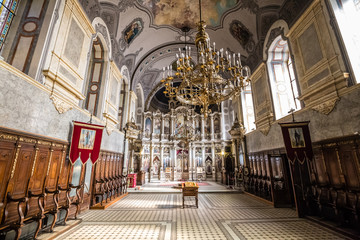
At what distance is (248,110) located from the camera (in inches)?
486

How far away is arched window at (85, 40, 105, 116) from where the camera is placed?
27.8 feet

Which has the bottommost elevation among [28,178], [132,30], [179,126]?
[28,178]

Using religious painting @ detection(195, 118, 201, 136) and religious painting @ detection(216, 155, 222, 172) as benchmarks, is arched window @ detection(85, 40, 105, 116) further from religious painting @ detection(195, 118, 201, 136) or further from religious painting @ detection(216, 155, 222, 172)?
religious painting @ detection(216, 155, 222, 172)

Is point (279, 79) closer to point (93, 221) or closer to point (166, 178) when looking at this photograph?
point (93, 221)

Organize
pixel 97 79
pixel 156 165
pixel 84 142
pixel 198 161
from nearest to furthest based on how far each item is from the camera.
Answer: pixel 84 142 < pixel 97 79 < pixel 156 165 < pixel 198 161

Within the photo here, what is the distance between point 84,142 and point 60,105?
4.67 ft

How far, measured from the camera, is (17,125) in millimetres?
3838

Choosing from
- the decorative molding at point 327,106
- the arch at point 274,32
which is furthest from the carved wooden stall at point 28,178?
the arch at point 274,32

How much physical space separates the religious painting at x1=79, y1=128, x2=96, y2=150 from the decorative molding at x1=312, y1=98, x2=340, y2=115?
25.0 ft

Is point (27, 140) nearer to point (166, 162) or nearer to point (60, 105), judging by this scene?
point (60, 105)

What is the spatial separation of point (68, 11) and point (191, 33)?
29.6 feet

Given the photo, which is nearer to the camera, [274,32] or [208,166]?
[274,32]

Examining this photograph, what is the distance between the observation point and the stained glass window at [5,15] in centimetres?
Answer: 473

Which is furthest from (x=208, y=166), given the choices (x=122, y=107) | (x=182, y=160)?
(x=122, y=107)
